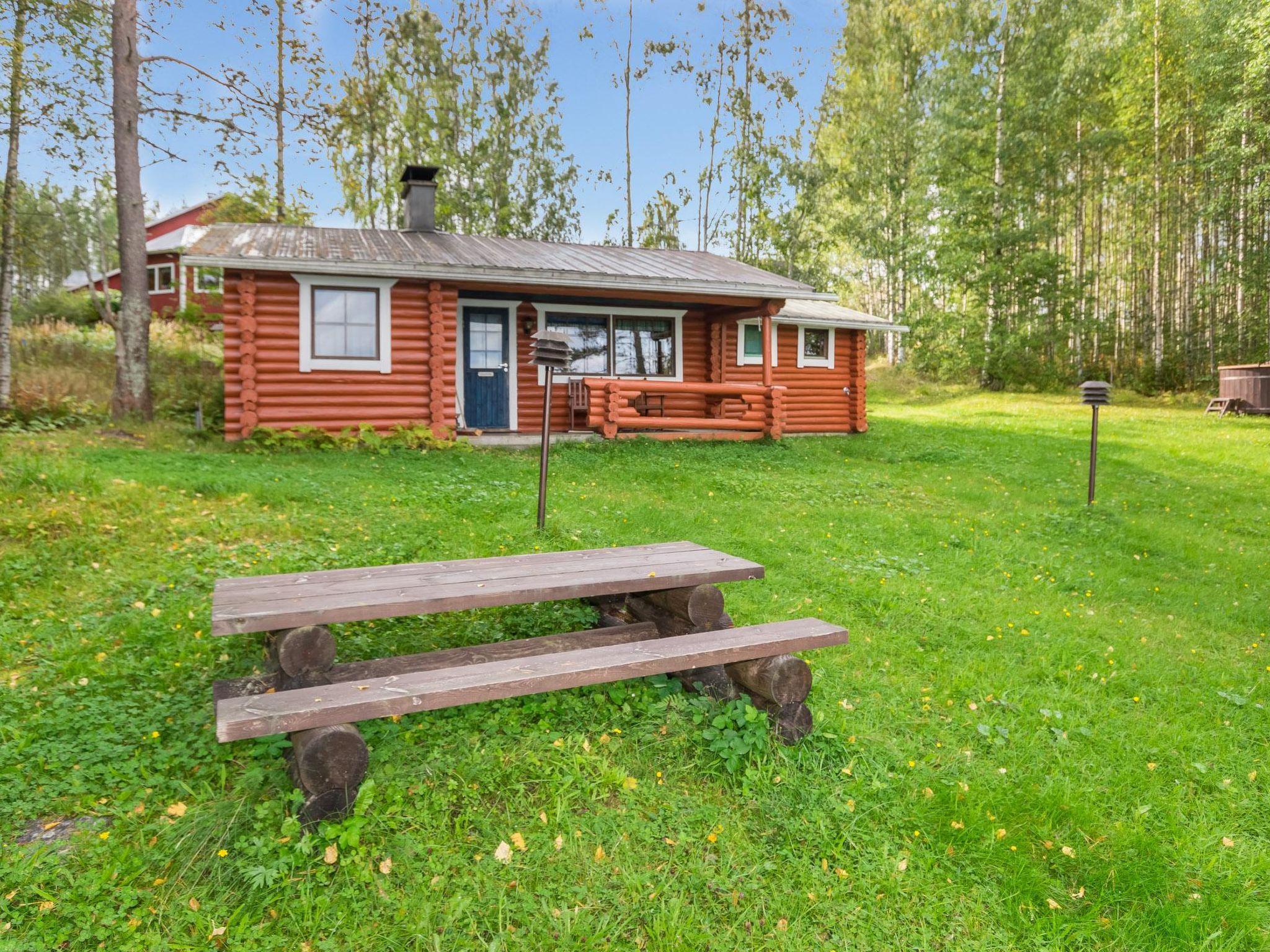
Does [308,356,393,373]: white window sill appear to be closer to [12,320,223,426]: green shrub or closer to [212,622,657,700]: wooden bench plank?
[12,320,223,426]: green shrub

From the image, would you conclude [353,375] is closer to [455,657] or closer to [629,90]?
[455,657]

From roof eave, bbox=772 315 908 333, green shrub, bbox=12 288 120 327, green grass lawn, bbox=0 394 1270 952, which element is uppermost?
green shrub, bbox=12 288 120 327

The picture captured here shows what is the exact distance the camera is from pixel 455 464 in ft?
31.4

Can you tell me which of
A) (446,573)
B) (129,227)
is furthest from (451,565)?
(129,227)

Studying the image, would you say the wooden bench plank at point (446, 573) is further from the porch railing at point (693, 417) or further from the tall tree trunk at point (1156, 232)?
the tall tree trunk at point (1156, 232)

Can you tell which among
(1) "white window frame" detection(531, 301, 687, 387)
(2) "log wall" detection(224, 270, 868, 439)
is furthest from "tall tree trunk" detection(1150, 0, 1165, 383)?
(2) "log wall" detection(224, 270, 868, 439)

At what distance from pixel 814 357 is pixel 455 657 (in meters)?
13.3

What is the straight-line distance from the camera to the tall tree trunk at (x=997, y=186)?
884 inches

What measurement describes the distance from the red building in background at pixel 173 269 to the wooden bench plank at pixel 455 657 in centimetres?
1851

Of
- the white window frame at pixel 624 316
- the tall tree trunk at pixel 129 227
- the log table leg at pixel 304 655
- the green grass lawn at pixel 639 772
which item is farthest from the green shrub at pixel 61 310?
the log table leg at pixel 304 655

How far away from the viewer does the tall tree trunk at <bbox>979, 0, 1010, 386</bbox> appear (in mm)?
22453

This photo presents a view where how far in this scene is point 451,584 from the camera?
10.5ft

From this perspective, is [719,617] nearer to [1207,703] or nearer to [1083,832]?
[1083,832]

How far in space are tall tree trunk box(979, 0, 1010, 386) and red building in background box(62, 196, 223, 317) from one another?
2191cm
